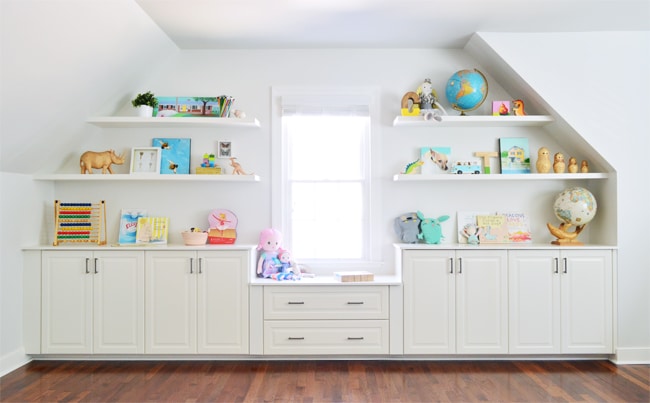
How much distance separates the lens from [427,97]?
425cm

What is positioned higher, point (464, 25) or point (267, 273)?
point (464, 25)

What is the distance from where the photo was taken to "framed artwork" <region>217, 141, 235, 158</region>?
444 centimetres

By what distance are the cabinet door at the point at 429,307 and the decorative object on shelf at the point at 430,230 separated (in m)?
0.30

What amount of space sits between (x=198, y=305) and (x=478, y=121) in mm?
2570

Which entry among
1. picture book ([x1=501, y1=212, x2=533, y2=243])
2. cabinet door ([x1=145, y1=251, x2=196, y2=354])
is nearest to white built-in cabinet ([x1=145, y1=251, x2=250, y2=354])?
cabinet door ([x1=145, y1=251, x2=196, y2=354])

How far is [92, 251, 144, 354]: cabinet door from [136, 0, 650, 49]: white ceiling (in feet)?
5.94

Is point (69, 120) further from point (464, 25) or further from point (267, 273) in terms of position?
point (464, 25)

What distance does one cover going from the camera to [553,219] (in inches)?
174

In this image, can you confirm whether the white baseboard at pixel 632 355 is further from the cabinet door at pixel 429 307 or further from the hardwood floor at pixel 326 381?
the cabinet door at pixel 429 307

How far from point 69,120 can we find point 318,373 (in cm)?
256

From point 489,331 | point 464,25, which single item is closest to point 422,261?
point 489,331

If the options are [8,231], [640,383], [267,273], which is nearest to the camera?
[640,383]

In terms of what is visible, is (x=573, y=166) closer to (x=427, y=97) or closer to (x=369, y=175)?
(x=427, y=97)

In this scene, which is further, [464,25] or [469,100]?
[469,100]
